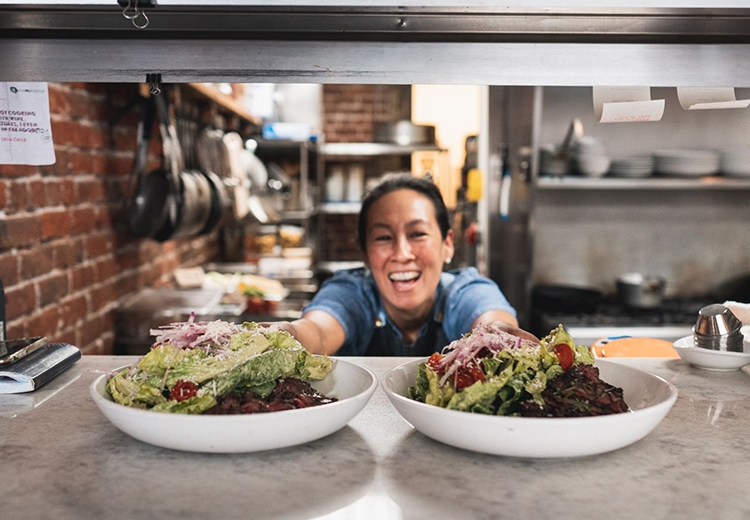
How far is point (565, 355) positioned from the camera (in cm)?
97

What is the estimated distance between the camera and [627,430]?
862mm

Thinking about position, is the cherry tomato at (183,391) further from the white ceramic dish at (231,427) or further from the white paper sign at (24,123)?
the white paper sign at (24,123)

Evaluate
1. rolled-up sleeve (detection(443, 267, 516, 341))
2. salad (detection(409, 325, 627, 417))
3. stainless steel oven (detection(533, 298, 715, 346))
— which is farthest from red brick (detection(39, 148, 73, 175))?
stainless steel oven (detection(533, 298, 715, 346))

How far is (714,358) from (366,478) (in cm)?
88

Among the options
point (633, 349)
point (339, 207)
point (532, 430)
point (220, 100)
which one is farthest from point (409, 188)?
point (339, 207)

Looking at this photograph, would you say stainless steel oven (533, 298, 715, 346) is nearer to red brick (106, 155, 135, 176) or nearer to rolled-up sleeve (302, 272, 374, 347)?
rolled-up sleeve (302, 272, 374, 347)

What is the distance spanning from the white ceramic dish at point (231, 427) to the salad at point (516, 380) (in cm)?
13

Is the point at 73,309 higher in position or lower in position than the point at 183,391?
lower

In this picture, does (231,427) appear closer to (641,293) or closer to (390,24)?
(390,24)

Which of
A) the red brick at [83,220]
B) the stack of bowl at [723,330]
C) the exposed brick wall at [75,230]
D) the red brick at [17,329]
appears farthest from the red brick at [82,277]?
the stack of bowl at [723,330]

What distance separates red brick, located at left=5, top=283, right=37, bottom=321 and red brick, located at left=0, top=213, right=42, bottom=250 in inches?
4.6

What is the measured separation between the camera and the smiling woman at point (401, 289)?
6.51ft

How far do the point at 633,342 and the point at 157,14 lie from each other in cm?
131

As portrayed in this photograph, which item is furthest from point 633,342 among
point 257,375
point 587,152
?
point 587,152
